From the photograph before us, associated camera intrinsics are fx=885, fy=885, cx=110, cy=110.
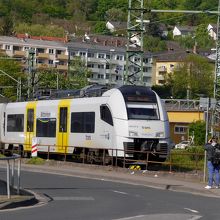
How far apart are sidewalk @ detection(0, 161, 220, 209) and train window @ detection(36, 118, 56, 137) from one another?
101 inches

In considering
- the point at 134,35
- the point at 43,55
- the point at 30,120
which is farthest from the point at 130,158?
the point at 43,55

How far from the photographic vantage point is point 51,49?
162 meters

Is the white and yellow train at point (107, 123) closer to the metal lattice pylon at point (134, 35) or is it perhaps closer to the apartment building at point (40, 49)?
the metal lattice pylon at point (134, 35)

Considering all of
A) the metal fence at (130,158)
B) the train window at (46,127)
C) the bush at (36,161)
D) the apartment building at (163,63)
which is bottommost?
the bush at (36,161)

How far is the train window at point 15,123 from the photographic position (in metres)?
48.8

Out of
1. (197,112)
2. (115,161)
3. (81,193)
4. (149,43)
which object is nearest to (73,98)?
(115,161)

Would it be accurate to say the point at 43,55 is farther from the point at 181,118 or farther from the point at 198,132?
the point at 198,132

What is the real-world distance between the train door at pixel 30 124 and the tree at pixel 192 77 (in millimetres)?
92938

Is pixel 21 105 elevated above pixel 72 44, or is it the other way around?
pixel 72 44

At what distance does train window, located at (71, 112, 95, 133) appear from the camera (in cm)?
4059

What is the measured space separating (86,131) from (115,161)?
137 inches

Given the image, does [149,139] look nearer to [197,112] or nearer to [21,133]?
[21,133]

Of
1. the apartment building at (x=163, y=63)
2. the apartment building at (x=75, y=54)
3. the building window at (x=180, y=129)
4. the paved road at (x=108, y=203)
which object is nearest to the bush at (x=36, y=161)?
the paved road at (x=108, y=203)

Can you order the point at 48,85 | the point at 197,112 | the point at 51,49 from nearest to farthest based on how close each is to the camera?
1. the point at 197,112
2. the point at 48,85
3. the point at 51,49
